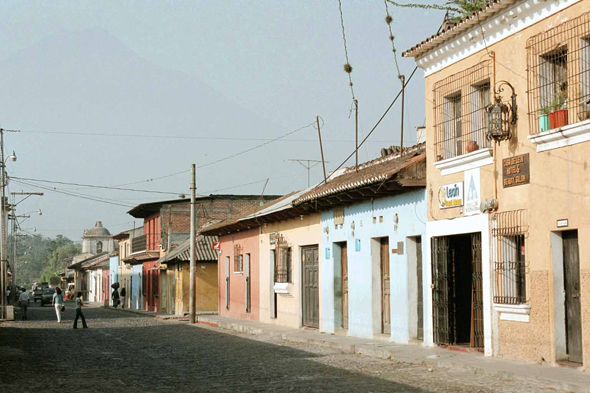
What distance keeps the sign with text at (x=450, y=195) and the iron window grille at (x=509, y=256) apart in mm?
1290

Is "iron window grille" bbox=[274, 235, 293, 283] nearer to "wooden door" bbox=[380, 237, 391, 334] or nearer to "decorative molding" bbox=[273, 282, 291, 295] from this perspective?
"decorative molding" bbox=[273, 282, 291, 295]

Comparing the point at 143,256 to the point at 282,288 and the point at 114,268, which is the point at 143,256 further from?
the point at 282,288

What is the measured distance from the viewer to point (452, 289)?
1611 centimetres

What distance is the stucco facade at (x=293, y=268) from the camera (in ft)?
80.2

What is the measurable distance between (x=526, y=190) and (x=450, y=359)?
10.2 ft

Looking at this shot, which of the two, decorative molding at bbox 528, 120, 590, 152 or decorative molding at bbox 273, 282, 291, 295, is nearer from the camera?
decorative molding at bbox 528, 120, 590, 152

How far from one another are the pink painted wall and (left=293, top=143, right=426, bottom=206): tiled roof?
21.4 feet

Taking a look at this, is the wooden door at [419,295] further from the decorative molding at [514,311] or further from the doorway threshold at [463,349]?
the decorative molding at [514,311]

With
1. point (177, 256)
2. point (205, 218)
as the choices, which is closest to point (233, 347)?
point (177, 256)

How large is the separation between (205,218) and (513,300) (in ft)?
125

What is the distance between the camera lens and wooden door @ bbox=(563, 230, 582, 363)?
12203mm

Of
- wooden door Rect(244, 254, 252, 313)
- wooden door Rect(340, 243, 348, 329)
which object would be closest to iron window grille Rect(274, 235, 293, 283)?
wooden door Rect(244, 254, 252, 313)

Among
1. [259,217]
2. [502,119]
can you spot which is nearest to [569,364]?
[502,119]

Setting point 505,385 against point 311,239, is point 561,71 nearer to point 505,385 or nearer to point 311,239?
point 505,385
